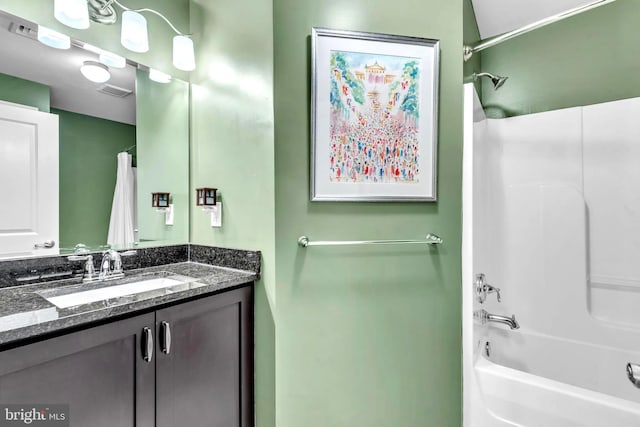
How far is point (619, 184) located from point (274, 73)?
199cm

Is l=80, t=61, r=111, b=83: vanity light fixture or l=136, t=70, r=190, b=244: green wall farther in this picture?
l=136, t=70, r=190, b=244: green wall

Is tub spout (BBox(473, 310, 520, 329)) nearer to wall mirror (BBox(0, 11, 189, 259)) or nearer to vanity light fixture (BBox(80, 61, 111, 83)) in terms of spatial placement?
wall mirror (BBox(0, 11, 189, 259))

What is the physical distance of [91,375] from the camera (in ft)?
3.15

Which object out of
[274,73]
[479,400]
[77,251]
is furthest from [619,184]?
[77,251]

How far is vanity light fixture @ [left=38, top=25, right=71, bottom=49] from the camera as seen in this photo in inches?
51.8

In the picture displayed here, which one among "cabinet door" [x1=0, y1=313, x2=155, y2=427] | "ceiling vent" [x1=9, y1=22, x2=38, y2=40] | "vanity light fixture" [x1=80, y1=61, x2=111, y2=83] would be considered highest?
"ceiling vent" [x1=9, y1=22, x2=38, y2=40]

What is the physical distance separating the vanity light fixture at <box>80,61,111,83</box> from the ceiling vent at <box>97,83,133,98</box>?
0.03 meters

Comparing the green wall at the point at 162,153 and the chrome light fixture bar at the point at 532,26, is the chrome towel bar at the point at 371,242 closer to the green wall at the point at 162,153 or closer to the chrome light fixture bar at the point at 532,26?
the green wall at the point at 162,153

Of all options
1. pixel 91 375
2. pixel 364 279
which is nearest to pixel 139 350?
pixel 91 375

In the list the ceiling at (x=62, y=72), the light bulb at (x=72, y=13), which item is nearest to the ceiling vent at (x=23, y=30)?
the ceiling at (x=62, y=72)

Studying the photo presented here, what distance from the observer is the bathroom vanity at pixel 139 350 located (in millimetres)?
861

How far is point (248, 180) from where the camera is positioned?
151 cm

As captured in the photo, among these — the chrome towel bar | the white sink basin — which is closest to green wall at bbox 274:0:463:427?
the chrome towel bar

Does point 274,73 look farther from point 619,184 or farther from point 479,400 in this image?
point 619,184
